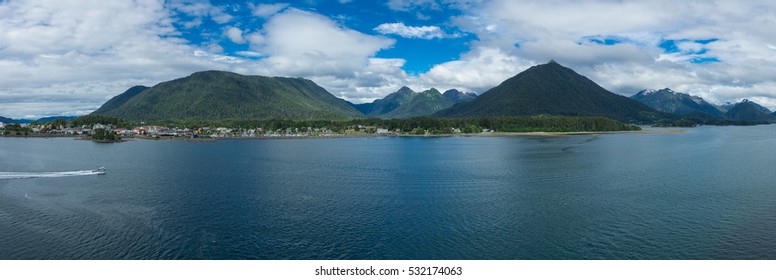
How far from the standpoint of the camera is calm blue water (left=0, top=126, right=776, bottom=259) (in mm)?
23047

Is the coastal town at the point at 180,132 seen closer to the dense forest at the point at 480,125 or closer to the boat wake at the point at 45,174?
the dense forest at the point at 480,125

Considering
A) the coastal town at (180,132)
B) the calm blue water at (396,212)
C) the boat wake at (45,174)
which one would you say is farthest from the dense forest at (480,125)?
the boat wake at (45,174)

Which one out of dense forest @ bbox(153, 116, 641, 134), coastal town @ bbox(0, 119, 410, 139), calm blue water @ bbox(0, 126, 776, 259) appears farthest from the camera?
dense forest @ bbox(153, 116, 641, 134)

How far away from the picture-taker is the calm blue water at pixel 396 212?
23047 mm

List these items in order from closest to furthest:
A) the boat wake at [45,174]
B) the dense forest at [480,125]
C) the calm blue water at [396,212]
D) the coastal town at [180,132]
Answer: the calm blue water at [396,212] → the boat wake at [45,174] → the coastal town at [180,132] → the dense forest at [480,125]

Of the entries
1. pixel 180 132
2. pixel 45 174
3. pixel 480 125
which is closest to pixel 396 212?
pixel 45 174

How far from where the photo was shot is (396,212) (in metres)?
30.7

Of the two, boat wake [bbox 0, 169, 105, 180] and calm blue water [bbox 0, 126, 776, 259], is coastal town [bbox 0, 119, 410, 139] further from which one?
calm blue water [bbox 0, 126, 776, 259]

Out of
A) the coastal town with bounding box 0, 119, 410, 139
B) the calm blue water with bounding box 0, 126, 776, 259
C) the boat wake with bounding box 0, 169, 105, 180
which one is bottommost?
the calm blue water with bounding box 0, 126, 776, 259

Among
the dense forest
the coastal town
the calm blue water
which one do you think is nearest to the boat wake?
the calm blue water

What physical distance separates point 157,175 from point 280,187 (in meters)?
15.2

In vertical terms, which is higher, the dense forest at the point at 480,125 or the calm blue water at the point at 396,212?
the dense forest at the point at 480,125

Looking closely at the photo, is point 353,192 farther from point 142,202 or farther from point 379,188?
point 142,202

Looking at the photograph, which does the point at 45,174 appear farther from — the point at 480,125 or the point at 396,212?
the point at 480,125
